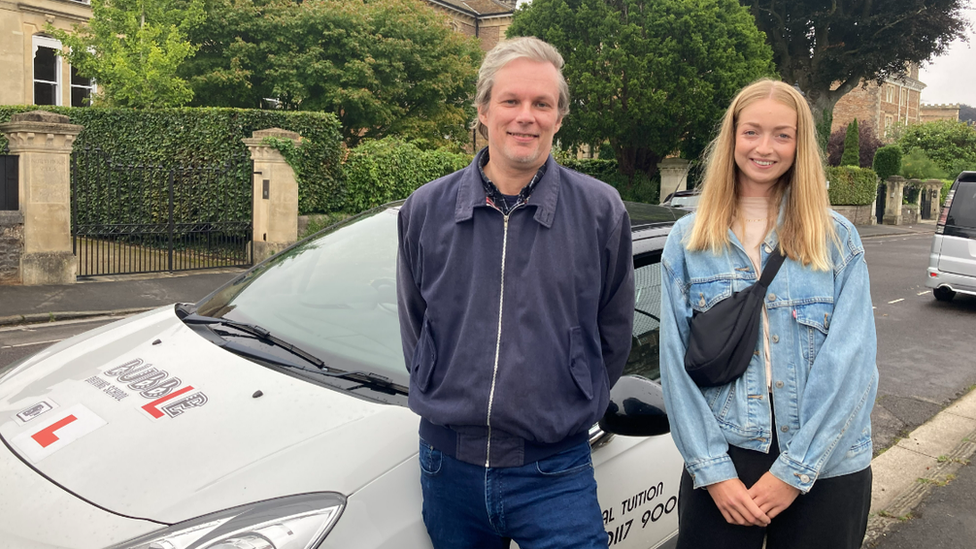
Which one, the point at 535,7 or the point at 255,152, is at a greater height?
the point at 535,7

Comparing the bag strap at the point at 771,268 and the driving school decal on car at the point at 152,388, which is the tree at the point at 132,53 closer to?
the driving school decal on car at the point at 152,388

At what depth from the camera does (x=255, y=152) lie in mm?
15203

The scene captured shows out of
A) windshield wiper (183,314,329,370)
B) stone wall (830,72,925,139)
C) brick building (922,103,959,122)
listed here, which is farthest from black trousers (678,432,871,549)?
brick building (922,103,959,122)

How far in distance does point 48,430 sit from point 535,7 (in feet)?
84.9

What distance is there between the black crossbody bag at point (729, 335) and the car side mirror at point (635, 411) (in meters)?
0.16

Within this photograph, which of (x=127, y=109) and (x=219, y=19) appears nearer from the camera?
(x=127, y=109)

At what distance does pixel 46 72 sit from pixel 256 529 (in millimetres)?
28408

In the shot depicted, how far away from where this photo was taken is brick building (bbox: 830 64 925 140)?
64312 millimetres

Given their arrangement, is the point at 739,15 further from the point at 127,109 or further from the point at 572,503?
the point at 572,503

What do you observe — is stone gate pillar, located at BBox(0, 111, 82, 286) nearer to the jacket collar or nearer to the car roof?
the car roof

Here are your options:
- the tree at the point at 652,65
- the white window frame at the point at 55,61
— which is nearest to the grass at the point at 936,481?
the tree at the point at 652,65

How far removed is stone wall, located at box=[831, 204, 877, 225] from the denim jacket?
3535cm

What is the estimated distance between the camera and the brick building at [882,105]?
2532 inches

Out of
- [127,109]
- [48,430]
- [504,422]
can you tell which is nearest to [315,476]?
[504,422]
